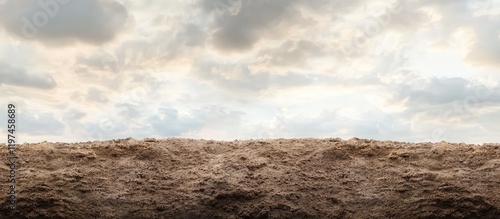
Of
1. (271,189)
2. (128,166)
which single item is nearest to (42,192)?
(128,166)

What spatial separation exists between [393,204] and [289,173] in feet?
5.24

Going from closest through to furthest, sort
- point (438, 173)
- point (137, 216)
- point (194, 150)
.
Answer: point (137, 216) < point (438, 173) < point (194, 150)

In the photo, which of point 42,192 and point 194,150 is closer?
point 42,192

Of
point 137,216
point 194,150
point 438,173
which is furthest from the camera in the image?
point 194,150

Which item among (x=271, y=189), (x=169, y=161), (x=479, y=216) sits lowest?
(x=479, y=216)

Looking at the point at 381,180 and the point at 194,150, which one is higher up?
the point at 194,150

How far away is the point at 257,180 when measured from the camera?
Result: 8.34m

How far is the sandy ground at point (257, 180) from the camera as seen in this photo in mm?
7938

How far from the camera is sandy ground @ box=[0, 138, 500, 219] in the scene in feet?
26.0

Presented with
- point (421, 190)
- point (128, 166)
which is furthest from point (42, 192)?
point (421, 190)

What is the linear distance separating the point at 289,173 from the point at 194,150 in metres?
1.73

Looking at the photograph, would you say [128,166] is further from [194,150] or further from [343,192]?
[343,192]

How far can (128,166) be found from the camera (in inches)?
345

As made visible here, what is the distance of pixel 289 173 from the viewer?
8531 mm
